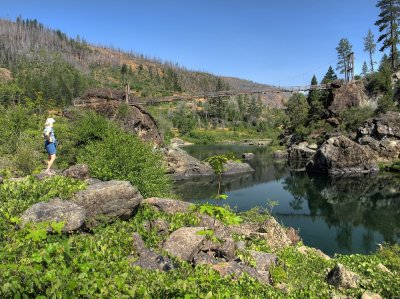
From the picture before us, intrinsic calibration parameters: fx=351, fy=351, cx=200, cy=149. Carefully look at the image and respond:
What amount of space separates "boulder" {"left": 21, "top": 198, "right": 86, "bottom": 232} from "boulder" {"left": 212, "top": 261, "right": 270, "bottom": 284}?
3454 mm

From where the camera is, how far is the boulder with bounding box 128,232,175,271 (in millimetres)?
7827

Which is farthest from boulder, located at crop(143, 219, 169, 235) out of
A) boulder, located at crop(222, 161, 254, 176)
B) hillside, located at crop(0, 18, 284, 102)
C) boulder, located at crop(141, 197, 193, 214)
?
hillside, located at crop(0, 18, 284, 102)

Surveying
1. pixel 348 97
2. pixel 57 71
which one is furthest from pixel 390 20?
pixel 57 71

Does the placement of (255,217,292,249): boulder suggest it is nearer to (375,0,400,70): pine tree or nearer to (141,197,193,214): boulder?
(141,197,193,214): boulder

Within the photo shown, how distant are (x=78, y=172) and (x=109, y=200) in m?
3.36

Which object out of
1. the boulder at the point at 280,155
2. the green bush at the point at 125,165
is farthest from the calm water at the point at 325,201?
the boulder at the point at 280,155

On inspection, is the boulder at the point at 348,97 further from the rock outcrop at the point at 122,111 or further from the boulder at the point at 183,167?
the rock outcrop at the point at 122,111

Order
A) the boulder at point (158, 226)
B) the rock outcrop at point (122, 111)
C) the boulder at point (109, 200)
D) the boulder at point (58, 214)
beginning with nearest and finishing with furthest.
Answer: the boulder at point (58, 214) < the boulder at point (109, 200) < the boulder at point (158, 226) < the rock outcrop at point (122, 111)

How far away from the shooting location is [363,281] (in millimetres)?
10031

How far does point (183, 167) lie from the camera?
43.8 metres

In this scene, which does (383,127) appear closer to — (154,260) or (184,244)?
(184,244)

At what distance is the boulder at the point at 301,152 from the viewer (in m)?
62.7

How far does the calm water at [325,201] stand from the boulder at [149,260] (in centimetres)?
1334

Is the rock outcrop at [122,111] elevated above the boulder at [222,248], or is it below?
above
